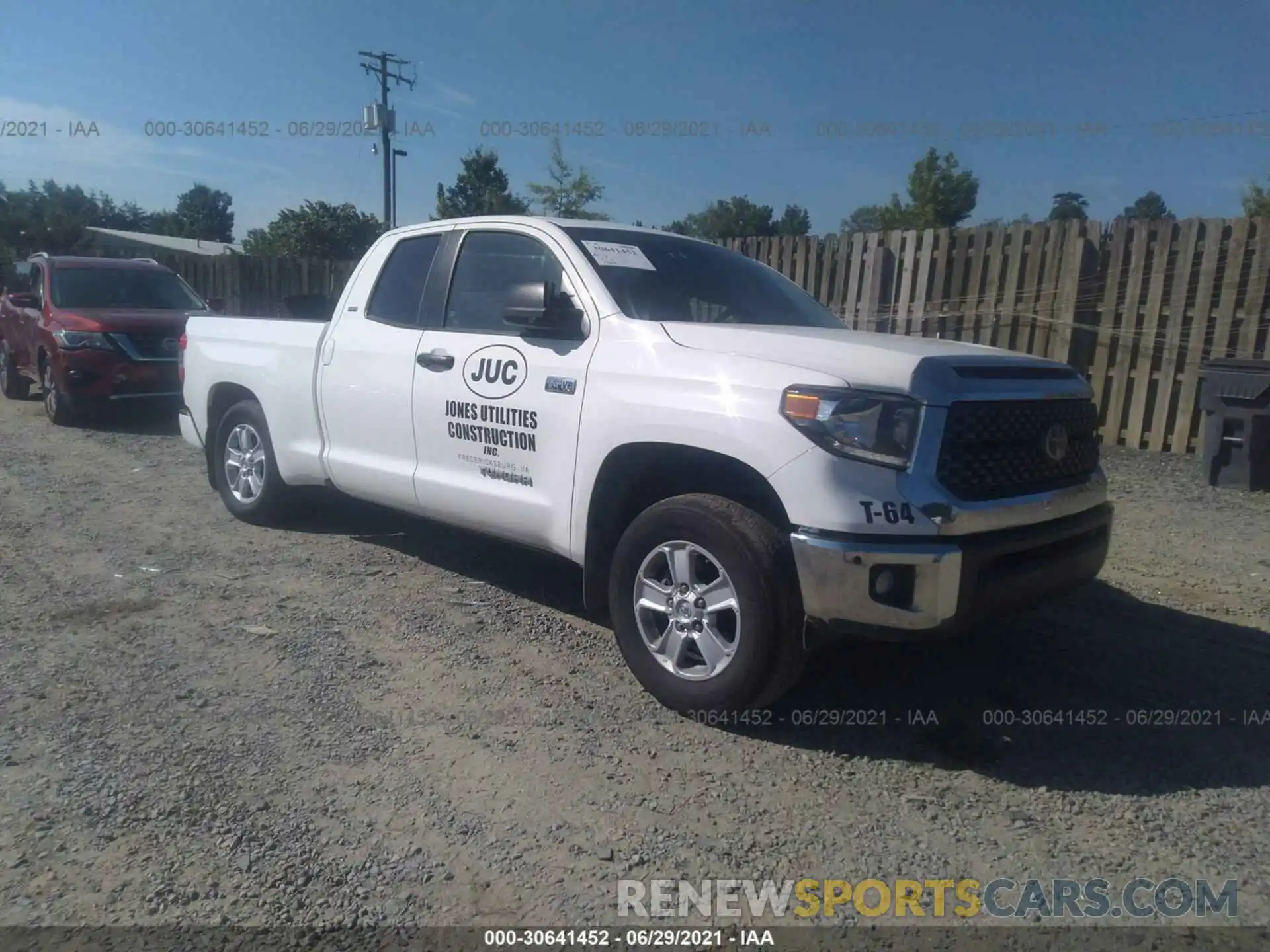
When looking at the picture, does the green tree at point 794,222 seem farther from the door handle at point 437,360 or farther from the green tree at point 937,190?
the door handle at point 437,360

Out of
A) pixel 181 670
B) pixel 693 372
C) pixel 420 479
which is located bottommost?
pixel 181 670

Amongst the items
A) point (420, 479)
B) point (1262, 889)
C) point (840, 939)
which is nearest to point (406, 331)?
point (420, 479)

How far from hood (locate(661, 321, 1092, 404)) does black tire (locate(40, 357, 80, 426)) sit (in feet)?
29.2

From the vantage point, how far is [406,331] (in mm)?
5105

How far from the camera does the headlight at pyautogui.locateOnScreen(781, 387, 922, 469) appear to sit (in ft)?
10.7

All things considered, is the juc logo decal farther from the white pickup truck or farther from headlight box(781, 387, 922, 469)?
headlight box(781, 387, 922, 469)

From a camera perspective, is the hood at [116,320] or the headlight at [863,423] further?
the hood at [116,320]

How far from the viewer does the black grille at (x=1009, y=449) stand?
3.34 m

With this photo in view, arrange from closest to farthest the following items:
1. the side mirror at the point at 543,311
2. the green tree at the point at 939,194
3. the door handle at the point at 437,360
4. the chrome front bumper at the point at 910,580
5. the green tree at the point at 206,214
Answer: the chrome front bumper at the point at 910,580 < the side mirror at the point at 543,311 < the door handle at the point at 437,360 < the green tree at the point at 939,194 < the green tree at the point at 206,214

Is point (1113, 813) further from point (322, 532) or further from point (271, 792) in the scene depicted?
point (322, 532)

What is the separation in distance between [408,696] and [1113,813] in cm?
256

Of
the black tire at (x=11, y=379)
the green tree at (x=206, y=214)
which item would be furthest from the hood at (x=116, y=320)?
the green tree at (x=206, y=214)

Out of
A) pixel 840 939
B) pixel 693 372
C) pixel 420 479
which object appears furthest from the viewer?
pixel 420 479

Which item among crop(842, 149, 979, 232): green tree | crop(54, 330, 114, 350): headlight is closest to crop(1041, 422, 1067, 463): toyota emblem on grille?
crop(54, 330, 114, 350): headlight
